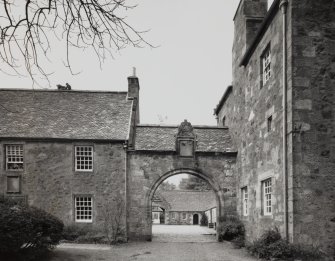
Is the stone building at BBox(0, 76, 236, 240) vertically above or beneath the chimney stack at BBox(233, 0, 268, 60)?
beneath

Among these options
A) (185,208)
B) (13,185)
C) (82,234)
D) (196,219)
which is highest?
(13,185)

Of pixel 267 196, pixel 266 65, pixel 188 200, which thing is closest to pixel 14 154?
pixel 267 196

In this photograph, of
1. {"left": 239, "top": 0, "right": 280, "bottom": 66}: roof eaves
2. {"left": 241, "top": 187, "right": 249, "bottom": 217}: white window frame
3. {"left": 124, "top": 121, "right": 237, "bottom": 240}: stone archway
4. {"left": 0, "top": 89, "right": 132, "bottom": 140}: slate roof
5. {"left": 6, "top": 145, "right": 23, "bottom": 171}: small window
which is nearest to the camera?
{"left": 239, "top": 0, "right": 280, "bottom": 66}: roof eaves

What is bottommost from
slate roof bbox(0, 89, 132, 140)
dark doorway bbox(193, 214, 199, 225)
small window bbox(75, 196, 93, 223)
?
dark doorway bbox(193, 214, 199, 225)

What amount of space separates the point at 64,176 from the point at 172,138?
19.6 ft

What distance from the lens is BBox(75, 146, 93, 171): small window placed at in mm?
20547

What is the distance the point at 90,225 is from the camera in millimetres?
19875

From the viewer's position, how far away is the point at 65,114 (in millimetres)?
22422

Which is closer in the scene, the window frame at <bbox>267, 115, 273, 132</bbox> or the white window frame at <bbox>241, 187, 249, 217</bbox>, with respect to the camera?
the window frame at <bbox>267, 115, 273, 132</bbox>

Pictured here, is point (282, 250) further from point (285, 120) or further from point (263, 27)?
point (263, 27)

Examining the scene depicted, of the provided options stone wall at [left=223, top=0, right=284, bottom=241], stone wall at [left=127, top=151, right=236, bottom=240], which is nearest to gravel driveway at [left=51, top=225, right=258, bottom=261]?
stone wall at [left=223, top=0, right=284, bottom=241]

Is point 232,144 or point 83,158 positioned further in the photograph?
point 232,144

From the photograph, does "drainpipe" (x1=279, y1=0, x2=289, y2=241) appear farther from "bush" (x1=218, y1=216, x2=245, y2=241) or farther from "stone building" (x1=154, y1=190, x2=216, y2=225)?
"stone building" (x1=154, y1=190, x2=216, y2=225)

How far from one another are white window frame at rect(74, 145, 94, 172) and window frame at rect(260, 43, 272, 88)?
9.51 meters
